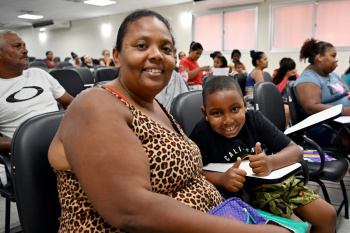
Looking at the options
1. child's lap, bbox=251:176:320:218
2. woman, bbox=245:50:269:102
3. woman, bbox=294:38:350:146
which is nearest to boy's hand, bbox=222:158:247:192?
child's lap, bbox=251:176:320:218

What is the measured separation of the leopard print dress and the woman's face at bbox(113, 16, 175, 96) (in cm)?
10

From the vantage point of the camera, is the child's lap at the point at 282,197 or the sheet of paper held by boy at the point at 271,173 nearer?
the sheet of paper held by boy at the point at 271,173

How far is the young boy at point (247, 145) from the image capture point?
128cm

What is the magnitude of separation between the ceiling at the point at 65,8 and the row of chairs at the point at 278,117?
7091 millimetres

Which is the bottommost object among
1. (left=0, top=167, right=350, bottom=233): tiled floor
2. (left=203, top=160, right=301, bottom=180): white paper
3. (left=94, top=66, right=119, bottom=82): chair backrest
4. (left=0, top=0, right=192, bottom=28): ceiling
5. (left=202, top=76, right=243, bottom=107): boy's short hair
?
(left=0, top=167, right=350, bottom=233): tiled floor

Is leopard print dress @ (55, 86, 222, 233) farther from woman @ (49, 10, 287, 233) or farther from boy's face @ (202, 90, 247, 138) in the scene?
boy's face @ (202, 90, 247, 138)

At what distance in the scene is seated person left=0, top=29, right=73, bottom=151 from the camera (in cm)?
204

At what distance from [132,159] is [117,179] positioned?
6 cm

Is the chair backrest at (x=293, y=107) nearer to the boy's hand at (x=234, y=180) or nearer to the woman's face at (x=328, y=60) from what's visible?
the woman's face at (x=328, y=60)

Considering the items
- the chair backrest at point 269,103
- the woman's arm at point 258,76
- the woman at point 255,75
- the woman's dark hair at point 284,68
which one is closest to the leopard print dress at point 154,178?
the chair backrest at point 269,103

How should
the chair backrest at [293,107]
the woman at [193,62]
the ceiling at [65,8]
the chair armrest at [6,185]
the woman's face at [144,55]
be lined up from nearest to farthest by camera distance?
1. the woman's face at [144,55]
2. the chair armrest at [6,185]
3. the chair backrest at [293,107]
4. the woman at [193,62]
5. the ceiling at [65,8]

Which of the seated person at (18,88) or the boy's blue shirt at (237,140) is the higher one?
the seated person at (18,88)

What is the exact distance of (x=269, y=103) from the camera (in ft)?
7.14

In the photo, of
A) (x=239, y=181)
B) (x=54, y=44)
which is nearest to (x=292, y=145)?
(x=239, y=181)
